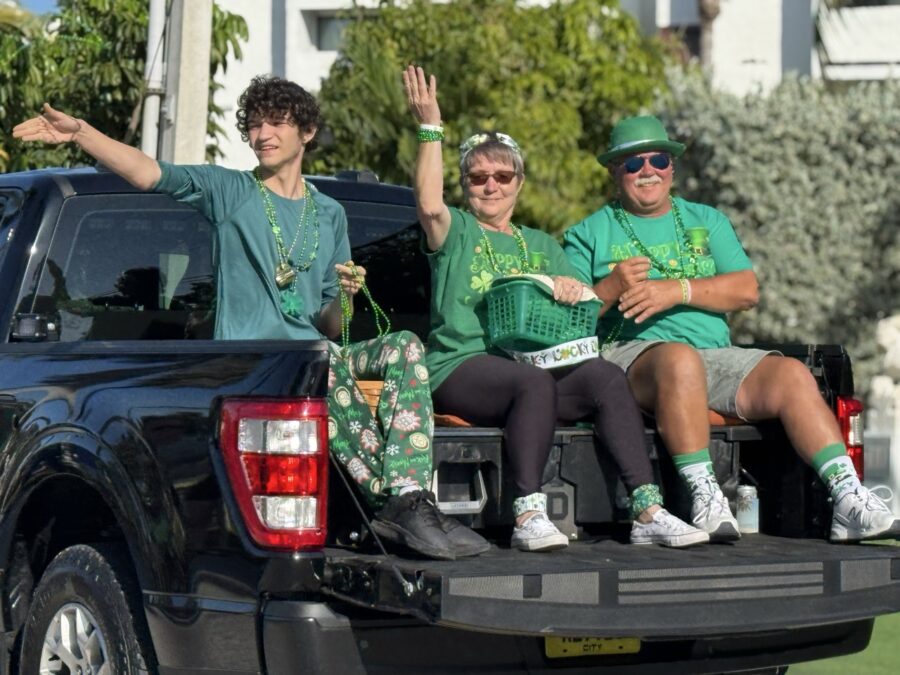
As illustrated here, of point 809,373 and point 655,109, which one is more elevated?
point 655,109

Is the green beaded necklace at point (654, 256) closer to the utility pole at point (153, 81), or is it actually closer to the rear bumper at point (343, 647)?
the rear bumper at point (343, 647)

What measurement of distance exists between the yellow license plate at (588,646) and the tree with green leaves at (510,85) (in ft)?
40.3

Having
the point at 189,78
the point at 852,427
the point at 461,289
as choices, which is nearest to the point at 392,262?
the point at 461,289

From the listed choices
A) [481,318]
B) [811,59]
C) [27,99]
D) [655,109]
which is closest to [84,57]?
[27,99]

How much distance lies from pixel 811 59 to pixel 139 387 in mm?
20965

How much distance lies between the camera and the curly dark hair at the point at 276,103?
5535 mm

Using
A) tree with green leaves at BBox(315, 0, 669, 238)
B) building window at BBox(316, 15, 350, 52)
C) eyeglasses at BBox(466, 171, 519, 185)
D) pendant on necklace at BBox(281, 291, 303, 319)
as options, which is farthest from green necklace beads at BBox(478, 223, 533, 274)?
building window at BBox(316, 15, 350, 52)

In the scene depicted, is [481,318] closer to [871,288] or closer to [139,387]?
[139,387]

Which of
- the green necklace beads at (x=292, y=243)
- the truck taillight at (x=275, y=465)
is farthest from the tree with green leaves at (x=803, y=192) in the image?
the truck taillight at (x=275, y=465)

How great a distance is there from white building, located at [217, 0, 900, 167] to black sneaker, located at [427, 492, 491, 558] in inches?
762

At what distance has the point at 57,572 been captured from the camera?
4863 mm

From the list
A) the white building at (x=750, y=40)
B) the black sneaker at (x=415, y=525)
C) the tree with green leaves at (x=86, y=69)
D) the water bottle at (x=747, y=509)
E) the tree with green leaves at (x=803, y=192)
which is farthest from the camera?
the white building at (x=750, y=40)

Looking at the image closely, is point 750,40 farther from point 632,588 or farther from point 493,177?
point 632,588

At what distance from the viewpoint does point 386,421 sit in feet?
15.6
